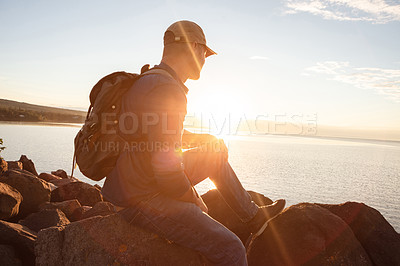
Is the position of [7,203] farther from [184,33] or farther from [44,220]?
[184,33]

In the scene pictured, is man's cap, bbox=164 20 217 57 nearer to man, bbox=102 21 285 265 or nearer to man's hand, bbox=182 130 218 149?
man, bbox=102 21 285 265

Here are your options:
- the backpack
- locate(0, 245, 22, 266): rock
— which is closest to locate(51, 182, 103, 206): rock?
locate(0, 245, 22, 266): rock

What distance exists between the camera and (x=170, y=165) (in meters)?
2.84

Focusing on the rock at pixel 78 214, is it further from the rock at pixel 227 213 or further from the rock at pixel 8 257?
the rock at pixel 227 213

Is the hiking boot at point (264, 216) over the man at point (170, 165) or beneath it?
beneath

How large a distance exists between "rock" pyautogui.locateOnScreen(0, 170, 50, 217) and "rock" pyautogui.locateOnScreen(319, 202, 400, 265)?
656 cm

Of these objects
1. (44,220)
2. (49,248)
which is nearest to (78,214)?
(44,220)

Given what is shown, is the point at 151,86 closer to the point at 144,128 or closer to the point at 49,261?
the point at 144,128

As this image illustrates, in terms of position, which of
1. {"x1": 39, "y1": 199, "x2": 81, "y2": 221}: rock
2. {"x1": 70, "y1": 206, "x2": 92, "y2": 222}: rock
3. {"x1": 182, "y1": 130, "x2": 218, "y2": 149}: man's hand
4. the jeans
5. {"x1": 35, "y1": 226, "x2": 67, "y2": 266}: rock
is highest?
{"x1": 182, "y1": 130, "x2": 218, "y2": 149}: man's hand

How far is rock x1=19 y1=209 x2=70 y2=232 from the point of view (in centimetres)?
641

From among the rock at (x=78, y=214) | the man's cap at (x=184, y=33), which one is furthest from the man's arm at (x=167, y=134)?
the rock at (x=78, y=214)

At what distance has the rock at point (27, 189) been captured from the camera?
25.0 feet

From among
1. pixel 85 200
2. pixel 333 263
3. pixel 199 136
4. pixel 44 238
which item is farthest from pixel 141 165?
pixel 85 200

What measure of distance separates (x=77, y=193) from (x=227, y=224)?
206 inches
